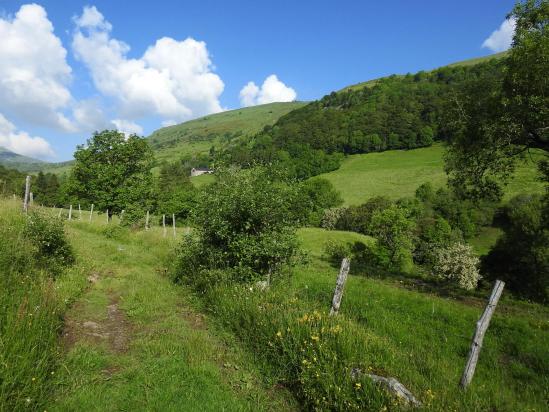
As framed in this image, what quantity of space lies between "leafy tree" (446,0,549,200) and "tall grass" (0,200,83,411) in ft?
63.7

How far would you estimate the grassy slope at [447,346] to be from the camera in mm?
6684

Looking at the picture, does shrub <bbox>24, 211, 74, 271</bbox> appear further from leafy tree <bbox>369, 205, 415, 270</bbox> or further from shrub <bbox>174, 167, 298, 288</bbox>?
leafy tree <bbox>369, 205, 415, 270</bbox>

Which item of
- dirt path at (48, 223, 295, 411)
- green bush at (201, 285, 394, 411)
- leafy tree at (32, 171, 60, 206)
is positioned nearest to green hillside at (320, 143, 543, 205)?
leafy tree at (32, 171, 60, 206)

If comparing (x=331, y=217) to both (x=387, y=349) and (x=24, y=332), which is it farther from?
(x=24, y=332)

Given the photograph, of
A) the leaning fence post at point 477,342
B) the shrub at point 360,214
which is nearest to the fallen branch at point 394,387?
the leaning fence post at point 477,342

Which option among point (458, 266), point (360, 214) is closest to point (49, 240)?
point (458, 266)

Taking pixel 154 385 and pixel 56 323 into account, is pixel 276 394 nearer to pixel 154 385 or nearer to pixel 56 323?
pixel 154 385

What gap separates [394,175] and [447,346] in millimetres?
110675

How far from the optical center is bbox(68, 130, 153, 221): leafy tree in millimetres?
47438

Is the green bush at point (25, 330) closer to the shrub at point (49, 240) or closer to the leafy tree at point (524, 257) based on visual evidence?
the shrub at point (49, 240)

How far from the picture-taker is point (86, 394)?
6383mm

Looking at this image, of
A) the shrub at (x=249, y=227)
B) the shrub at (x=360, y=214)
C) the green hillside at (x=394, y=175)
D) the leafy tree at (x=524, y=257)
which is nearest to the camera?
the shrub at (x=249, y=227)

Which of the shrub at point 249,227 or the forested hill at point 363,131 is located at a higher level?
the forested hill at point 363,131

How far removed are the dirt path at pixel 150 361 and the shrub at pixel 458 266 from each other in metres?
46.7
